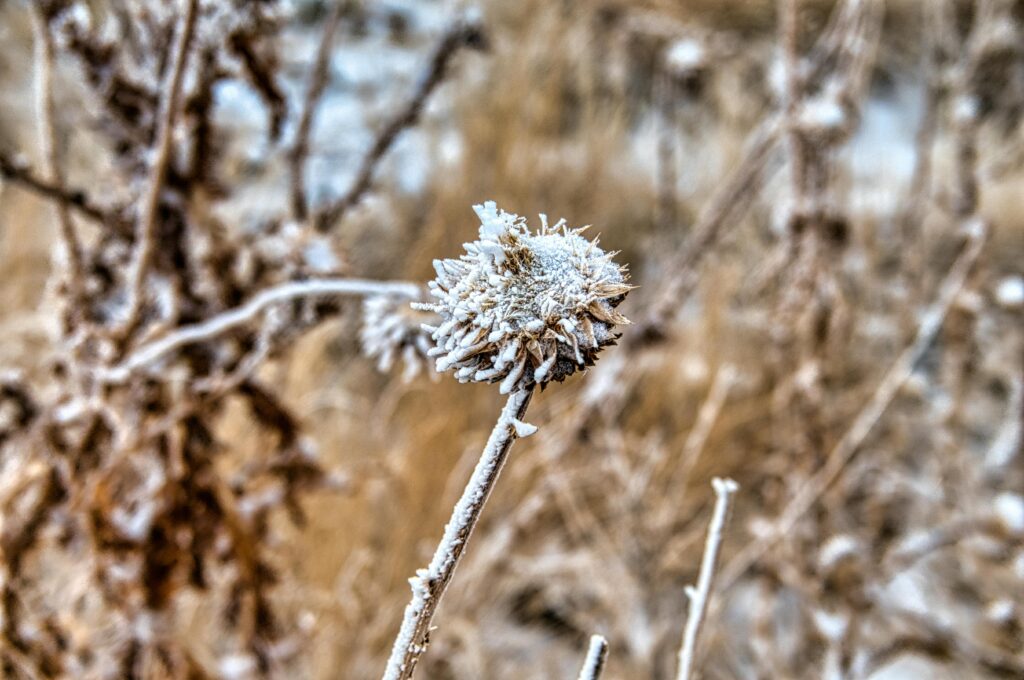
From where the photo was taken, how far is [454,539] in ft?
0.53

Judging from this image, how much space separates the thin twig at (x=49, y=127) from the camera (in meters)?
0.36

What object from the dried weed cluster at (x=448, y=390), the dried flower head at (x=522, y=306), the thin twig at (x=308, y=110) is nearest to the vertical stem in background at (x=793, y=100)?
the dried weed cluster at (x=448, y=390)

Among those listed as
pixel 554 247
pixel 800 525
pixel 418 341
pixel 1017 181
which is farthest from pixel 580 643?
pixel 1017 181

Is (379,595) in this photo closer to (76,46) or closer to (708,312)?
(76,46)

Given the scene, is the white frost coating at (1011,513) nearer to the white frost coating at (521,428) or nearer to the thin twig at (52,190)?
the white frost coating at (521,428)

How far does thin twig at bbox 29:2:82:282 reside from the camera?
36 centimetres

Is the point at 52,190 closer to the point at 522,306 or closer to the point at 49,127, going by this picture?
the point at 49,127

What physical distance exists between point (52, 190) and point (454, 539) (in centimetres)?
31

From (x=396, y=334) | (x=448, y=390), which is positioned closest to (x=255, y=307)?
(x=396, y=334)

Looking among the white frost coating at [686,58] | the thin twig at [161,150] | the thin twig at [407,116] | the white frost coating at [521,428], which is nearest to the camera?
the white frost coating at [521,428]

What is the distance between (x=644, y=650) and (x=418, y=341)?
21.9 inches

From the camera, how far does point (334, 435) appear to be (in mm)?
1055

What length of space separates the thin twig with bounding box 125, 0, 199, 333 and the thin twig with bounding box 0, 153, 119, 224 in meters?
0.02

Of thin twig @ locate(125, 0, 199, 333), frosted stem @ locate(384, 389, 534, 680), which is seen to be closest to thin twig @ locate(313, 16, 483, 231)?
thin twig @ locate(125, 0, 199, 333)
